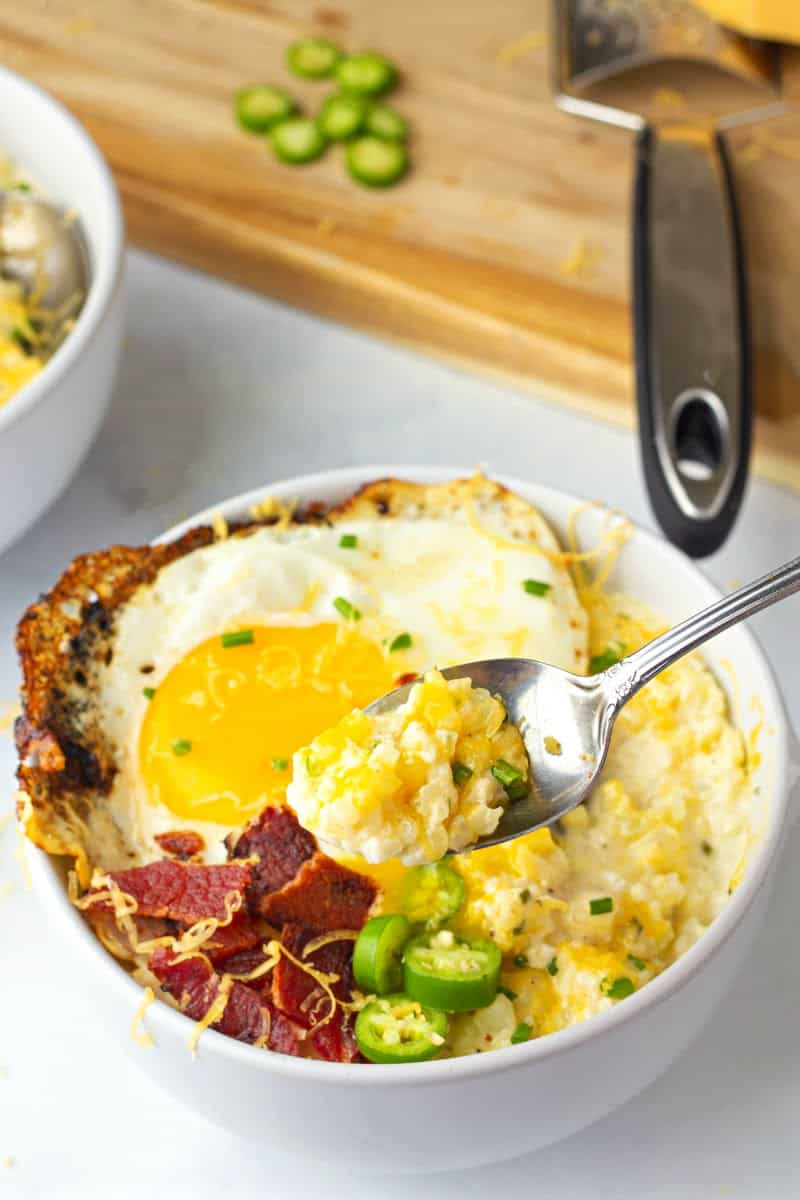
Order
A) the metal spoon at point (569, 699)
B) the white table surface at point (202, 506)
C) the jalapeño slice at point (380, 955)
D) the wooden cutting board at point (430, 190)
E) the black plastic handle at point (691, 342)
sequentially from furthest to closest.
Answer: the wooden cutting board at point (430, 190), the black plastic handle at point (691, 342), the white table surface at point (202, 506), the jalapeño slice at point (380, 955), the metal spoon at point (569, 699)

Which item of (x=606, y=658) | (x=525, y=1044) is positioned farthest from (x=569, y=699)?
(x=525, y=1044)

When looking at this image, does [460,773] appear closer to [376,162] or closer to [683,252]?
[683,252]

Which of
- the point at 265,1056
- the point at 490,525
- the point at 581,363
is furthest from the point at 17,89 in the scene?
the point at 265,1056

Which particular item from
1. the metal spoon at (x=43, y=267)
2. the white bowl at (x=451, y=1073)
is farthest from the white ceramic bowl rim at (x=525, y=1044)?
the metal spoon at (x=43, y=267)

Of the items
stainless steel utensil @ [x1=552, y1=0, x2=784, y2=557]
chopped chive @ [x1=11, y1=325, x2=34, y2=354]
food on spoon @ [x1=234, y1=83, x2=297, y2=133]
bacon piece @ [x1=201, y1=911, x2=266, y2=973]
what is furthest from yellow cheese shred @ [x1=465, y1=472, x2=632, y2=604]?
food on spoon @ [x1=234, y1=83, x2=297, y2=133]

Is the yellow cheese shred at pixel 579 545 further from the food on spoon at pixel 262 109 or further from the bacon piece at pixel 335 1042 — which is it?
the food on spoon at pixel 262 109

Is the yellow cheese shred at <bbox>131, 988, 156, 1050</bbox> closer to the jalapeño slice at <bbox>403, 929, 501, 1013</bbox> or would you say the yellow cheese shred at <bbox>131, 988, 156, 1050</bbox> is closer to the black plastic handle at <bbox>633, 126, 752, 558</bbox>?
the jalapeño slice at <bbox>403, 929, 501, 1013</bbox>

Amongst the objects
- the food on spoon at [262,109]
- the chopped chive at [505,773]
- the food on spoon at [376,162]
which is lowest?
the chopped chive at [505,773]
